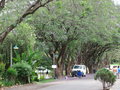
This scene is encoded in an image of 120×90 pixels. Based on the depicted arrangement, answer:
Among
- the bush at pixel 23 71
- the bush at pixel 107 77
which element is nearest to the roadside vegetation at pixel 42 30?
the bush at pixel 23 71

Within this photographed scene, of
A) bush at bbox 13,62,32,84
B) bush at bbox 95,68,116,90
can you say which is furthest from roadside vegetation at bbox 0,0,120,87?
bush at bbox 95,68,116,90

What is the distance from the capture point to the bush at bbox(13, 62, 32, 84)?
24641 millimetres

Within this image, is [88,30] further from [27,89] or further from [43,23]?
[27,89]

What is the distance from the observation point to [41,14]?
3050 centimetres

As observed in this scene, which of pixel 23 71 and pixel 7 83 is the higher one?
pixel 23 71

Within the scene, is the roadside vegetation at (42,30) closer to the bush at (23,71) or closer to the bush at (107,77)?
the bush at (23,71)

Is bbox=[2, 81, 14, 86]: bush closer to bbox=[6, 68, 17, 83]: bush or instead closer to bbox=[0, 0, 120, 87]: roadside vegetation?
bbox=[0, 0, 120, 87]: roadside vegetation

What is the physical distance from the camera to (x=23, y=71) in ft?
81.8

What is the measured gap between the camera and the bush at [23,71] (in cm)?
2464

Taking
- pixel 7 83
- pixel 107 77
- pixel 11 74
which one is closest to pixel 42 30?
pixel 11 74

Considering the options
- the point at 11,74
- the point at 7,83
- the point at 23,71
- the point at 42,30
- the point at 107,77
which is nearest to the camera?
the point at 107,77

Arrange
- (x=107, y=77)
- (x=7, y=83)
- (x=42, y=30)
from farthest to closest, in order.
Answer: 1. (x=42, y=30)
2. (x=7, y=83)
3. (x=107, y=77)

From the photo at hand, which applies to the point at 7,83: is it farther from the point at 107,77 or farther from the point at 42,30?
the point at 42,30

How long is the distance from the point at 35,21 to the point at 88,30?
20.0ft
